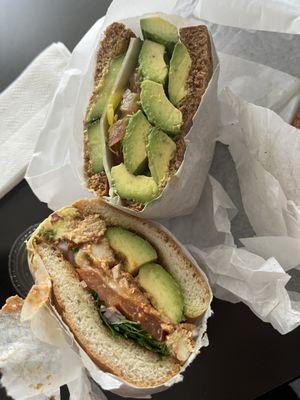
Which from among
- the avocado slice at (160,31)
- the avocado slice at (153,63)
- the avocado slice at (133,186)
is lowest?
the avocado slice at (133,186)

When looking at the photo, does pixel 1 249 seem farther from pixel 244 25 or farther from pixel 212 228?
pixel 244 25

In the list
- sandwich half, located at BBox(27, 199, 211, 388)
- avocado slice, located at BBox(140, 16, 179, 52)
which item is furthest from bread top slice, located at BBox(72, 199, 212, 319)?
avocado slice, located at BBox(140, 16, 179, 52)

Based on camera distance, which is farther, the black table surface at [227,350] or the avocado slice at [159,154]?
the black table surface at [227,350]

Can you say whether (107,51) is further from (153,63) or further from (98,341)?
(98,341)

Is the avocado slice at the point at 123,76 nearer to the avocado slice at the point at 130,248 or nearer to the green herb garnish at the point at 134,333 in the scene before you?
the avocado slice at the point at 130,248

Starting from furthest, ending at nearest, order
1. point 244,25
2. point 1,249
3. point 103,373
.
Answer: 1. point 1,249
2. point 244,25
3. point 103,373

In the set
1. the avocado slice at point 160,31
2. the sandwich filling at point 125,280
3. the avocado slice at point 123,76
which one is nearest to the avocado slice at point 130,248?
the sandwich filling at point 125,280

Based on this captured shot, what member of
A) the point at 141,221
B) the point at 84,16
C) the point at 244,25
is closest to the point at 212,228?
the point at 141,221
